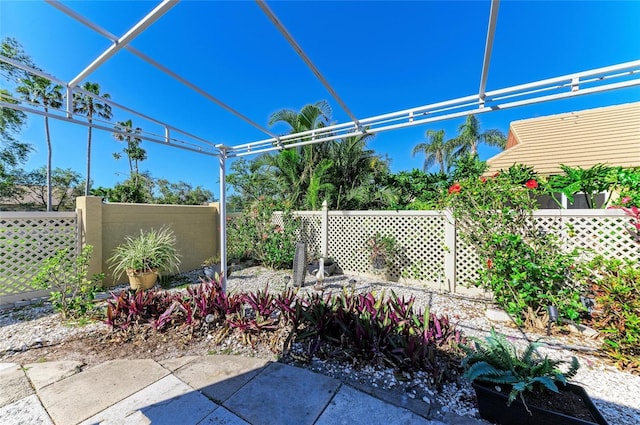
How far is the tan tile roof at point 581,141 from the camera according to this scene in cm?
596

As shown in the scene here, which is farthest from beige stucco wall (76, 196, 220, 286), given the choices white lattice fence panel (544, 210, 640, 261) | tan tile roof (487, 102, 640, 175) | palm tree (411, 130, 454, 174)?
palm tree (411, 130, 454, 174)

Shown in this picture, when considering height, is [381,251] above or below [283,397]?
above

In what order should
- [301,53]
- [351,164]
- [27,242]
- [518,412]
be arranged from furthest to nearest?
1. [351,164]
2. [27,242]
3. [301,53]
4. [518,412]

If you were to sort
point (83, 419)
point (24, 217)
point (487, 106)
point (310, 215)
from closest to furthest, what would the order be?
1. point (83, 419)
2. point (487, 106)
3. point (24, 217)
4. point (310, 215)

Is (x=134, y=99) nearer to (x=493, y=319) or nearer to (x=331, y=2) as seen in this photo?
(x=331, y=2)

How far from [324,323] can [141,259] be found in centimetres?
379

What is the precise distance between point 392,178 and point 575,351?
6078mm

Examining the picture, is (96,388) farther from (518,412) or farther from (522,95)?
(522,95)

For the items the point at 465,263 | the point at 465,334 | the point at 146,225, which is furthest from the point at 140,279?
the point at 465,263

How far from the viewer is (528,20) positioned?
2.50m

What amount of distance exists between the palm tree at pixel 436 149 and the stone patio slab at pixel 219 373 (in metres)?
16.7

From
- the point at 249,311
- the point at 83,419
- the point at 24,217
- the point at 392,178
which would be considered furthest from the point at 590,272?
the point at 24,217

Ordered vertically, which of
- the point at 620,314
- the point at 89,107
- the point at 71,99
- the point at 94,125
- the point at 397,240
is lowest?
the point at 620,314

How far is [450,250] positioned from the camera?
4.49 metres
